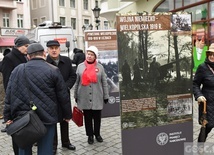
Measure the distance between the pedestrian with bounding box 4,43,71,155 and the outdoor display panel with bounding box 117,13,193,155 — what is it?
2.66ft

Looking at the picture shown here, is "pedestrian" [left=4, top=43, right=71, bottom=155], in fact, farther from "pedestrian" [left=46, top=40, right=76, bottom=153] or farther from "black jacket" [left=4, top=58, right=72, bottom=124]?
"pedestrian" [left=46, top=40, right=76, bottom=153]

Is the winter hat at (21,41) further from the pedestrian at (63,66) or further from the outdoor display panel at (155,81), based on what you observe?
the outdoor display panel at (155,81)

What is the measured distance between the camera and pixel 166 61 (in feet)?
11.1

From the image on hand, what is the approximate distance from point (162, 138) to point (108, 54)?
3.16 metres

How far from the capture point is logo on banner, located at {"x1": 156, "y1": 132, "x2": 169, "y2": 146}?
3506 millimetres

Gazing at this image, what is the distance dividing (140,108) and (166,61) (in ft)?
2.19

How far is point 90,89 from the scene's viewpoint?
4699 mm

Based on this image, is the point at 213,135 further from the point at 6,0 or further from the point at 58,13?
the point at 58,13

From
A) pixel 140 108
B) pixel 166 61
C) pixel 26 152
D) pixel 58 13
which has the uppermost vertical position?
pixel 58 13

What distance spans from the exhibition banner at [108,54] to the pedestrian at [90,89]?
1.29m

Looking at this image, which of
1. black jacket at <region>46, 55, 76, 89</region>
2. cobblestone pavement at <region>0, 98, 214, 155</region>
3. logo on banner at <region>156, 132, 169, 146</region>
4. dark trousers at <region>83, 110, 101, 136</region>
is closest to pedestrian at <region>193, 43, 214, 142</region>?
logo on banner at <region>156, 132, 169, 146</region>

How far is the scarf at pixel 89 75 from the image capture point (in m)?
4.63

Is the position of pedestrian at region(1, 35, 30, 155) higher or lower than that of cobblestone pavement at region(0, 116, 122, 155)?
higher

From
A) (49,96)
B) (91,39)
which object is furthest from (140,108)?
(91,39)
